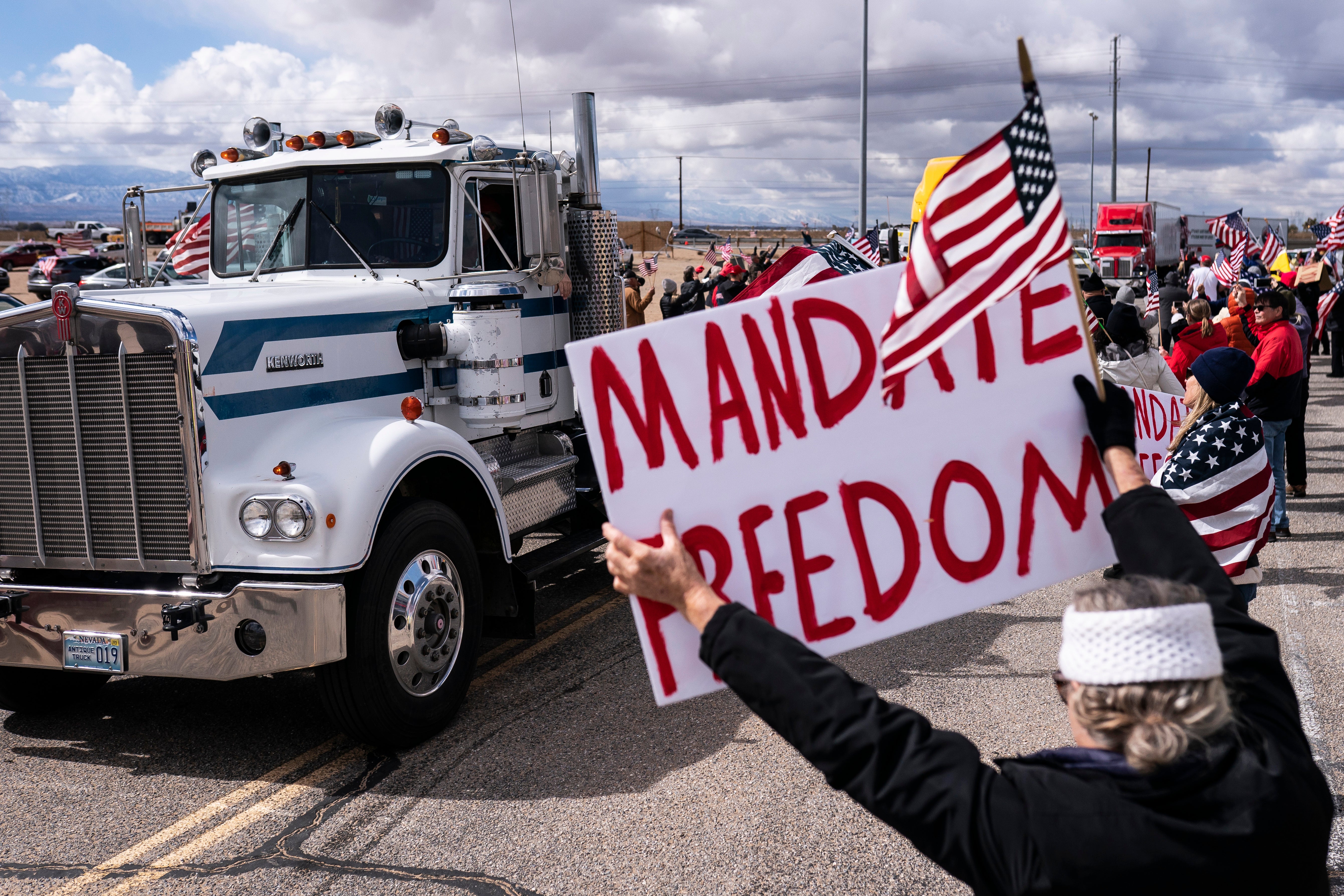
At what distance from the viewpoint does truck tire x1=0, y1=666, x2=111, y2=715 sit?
5547mm

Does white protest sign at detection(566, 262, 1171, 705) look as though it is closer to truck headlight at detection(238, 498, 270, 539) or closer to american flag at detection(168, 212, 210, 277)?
truck headlight at detection(238, 498, 270, 539)

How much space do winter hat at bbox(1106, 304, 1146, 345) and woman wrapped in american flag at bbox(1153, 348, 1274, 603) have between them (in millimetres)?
3343

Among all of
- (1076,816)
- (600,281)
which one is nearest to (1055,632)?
(600,281)

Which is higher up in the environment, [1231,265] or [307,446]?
[1231,265]

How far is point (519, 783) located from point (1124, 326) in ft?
18.3

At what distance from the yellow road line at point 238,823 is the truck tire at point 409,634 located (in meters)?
0.19

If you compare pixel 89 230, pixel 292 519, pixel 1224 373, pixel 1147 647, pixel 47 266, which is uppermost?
pixel 89 230

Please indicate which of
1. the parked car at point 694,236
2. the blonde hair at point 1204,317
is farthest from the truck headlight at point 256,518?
the parked car at point 694,236

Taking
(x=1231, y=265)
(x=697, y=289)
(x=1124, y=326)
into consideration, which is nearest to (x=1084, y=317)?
(x=1124, y=326)

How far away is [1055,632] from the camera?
6.68 m

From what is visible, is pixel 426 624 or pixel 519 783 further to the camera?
pixel 426 624

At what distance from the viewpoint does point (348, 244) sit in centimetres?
631

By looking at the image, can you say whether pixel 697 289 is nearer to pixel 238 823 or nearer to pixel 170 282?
pixel 170 282

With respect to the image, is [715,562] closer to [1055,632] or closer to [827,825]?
[827,825]
